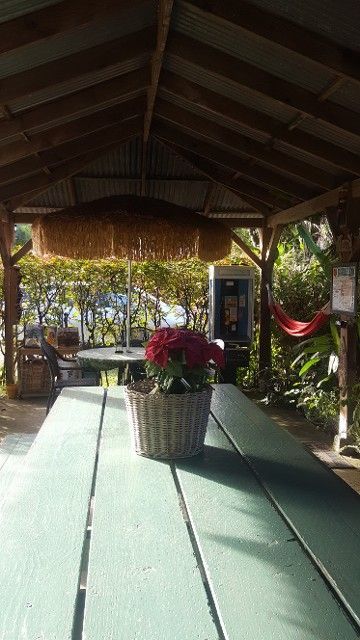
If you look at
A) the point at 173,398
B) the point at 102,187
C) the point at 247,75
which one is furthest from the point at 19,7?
the point at 102,187

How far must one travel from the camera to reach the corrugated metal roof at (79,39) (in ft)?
11.4

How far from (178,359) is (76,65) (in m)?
2.53

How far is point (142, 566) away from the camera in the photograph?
1317 mm

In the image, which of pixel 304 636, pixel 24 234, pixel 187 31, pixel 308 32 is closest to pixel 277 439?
pixel 304 636

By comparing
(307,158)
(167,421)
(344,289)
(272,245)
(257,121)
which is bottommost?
(167,421)

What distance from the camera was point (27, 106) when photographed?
14.3 ft

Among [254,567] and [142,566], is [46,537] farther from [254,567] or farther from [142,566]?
[254,567]

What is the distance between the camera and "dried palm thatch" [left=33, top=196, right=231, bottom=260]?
508 cm

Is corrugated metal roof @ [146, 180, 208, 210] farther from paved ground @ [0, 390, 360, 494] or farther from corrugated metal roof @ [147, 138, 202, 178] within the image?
paved ground @ [0, 390, 360, 494]

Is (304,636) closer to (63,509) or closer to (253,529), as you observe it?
(253,529)

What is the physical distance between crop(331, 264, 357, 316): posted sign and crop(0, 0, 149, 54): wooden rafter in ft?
9.18

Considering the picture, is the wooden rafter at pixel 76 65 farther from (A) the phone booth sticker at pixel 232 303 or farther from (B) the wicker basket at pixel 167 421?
(A) the phone booth sticker at pixel 232 303

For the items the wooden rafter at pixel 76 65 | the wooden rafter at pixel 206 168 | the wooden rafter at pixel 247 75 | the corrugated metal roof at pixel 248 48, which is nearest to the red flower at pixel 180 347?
the corrugated metal roof at pixel 248 48

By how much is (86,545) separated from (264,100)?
3.76 metres
